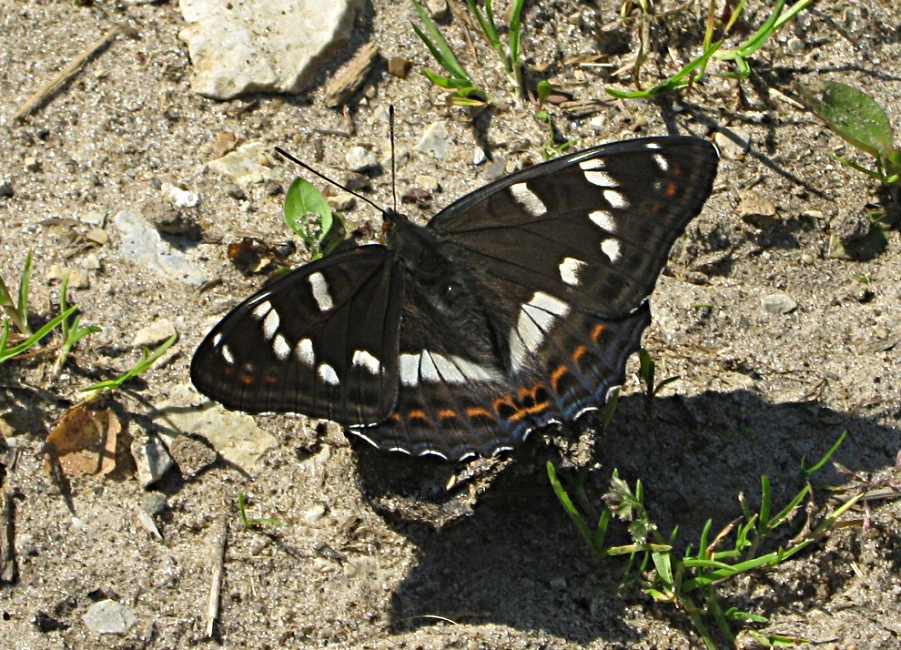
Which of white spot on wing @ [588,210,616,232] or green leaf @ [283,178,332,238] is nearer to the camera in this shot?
white spot on wing @ [588,210,616,232]

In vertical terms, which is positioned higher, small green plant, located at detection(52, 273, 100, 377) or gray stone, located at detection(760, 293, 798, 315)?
small green plant, located at detection(52, 273, 100, 377)

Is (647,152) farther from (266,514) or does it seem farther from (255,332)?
(266,514)

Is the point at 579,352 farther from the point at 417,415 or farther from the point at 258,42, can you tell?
the point at 258,42

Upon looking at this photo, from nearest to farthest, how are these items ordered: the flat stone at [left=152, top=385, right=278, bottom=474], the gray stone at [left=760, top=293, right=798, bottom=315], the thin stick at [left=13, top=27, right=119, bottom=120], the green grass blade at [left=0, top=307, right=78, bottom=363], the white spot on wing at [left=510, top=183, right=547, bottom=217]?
the white spot on wing at [left=510, top=183, right=547, bottom=217]
the green grass blade at [left=0, top=307, right=78, bottom=363]
the flat stone at [left=152, top=385, right=278, bottom=474]
the gray stone at [left=760, top=293, right=798, bottom=315]
the thin stick at [left=13, top=27, right=119, bottom=120]

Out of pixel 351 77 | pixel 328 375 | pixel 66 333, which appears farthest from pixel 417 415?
pixel 351 77

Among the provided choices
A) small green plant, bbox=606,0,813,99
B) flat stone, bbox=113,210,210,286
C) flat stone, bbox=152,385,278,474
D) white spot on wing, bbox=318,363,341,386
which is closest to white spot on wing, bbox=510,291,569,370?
white spot on wing, bbox=318,363,341,386

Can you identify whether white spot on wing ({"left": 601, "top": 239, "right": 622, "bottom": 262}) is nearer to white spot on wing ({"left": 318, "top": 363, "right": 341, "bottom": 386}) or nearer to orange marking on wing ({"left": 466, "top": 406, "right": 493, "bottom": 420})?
orange marking on wing ({"left": 466, "top": 406, "right": 493, "bottom": 420})

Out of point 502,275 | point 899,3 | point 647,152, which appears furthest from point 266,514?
point 899,3
